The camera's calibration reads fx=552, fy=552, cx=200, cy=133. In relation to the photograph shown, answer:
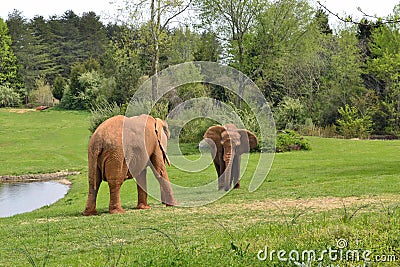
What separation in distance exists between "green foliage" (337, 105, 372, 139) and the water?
72.9 ft

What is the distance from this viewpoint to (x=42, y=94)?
6688cm

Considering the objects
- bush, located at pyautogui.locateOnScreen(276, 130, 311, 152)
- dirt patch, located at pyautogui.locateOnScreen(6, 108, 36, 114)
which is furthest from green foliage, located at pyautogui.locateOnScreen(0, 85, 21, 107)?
bush, located at pyautogui.locateOnScreen(276, 130, 311, 152)

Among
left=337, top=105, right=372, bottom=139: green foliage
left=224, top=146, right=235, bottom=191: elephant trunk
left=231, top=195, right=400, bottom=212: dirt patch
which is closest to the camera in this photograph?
left=231, top=195, right=400, bottom=212: dirt patch

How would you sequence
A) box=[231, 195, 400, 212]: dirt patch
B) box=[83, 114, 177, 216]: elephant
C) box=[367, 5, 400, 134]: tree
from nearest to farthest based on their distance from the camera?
box=[231, 195, 400, 212]: dirt patch
box=[83, 114, 177, 216]: elephant
box=[367, 5, 400, 134]: tree

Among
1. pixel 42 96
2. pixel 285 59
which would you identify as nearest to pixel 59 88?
pixel 42 96

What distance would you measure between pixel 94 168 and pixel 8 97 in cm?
5536

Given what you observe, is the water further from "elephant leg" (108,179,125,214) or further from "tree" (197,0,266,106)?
"tree" (197,0,266,106)

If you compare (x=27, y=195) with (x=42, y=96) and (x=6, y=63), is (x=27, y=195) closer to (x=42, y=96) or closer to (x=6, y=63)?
(x=42, y=96)

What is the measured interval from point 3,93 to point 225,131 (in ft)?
168

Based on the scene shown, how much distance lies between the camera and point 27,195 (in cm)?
2141

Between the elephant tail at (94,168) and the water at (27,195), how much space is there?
6.32m

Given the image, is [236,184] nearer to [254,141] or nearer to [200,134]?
[254,141]

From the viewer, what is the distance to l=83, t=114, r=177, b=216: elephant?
1171 centimetres

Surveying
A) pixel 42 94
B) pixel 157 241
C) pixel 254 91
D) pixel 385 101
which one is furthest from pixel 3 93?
pixel 157 241
